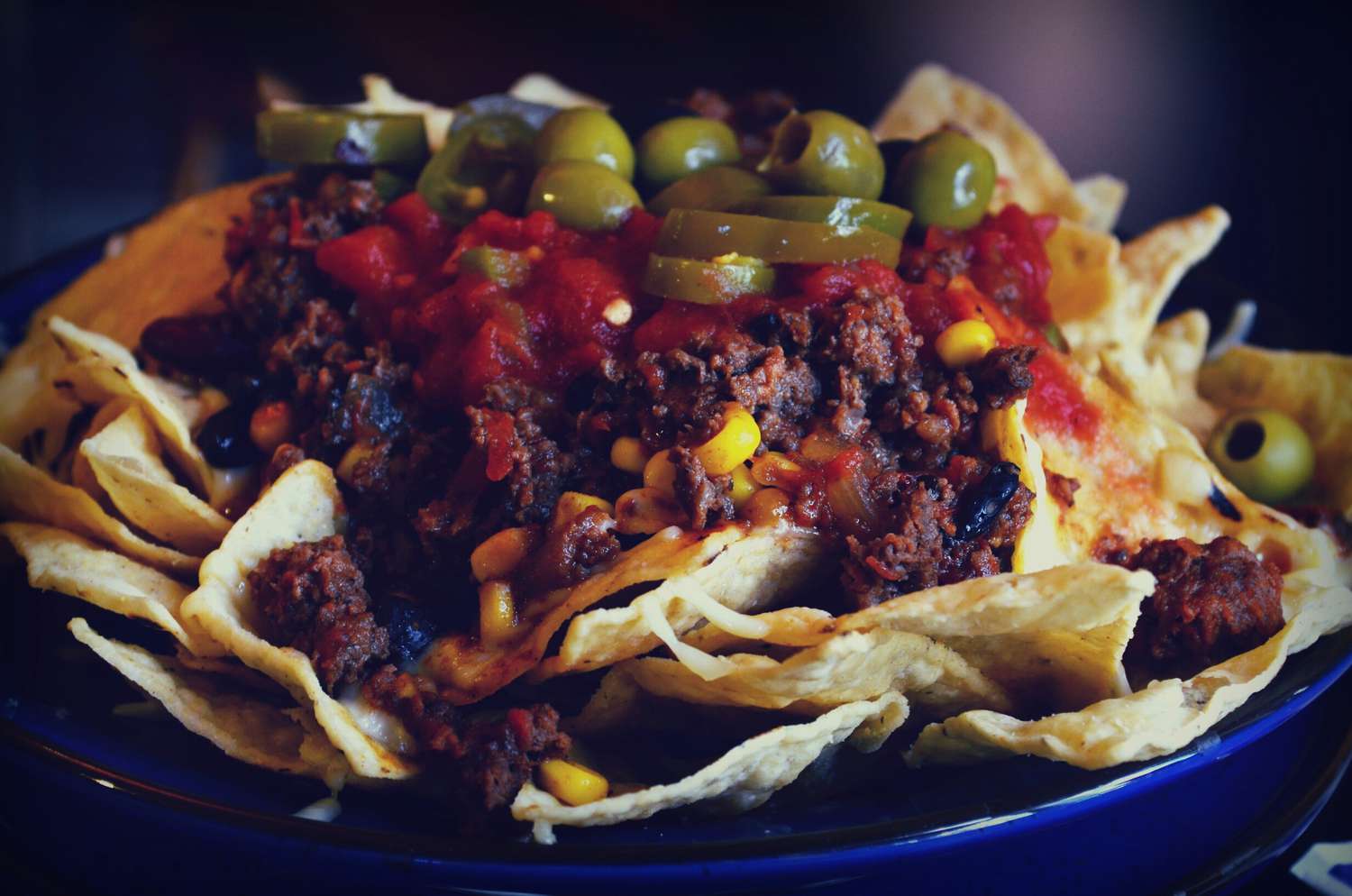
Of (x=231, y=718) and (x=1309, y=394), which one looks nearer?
(x=231, y=718)

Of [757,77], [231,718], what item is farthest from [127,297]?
[757,77]

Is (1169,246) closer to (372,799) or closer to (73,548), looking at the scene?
(372,799)

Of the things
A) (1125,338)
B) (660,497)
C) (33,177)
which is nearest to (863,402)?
(660,497)

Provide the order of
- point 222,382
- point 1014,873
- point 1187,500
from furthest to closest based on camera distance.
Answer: point 222,382 < point 1187,500 < point 1014,873

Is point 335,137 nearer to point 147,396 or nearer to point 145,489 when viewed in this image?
point 147,396

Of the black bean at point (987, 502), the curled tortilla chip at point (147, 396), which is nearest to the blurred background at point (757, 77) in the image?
the black bean at point (987, 502)

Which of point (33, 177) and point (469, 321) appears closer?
point (469, 321)

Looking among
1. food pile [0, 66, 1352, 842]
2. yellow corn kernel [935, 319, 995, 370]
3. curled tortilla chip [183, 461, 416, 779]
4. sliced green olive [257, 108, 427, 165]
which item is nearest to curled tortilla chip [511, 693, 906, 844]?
food pile [0, 66, 1352, 842]

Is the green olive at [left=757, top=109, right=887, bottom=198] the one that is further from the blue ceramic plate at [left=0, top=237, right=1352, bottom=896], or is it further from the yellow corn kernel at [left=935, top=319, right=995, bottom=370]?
the blue ceramic plate at [left=0, top=237, right=1352, bottom=896]
